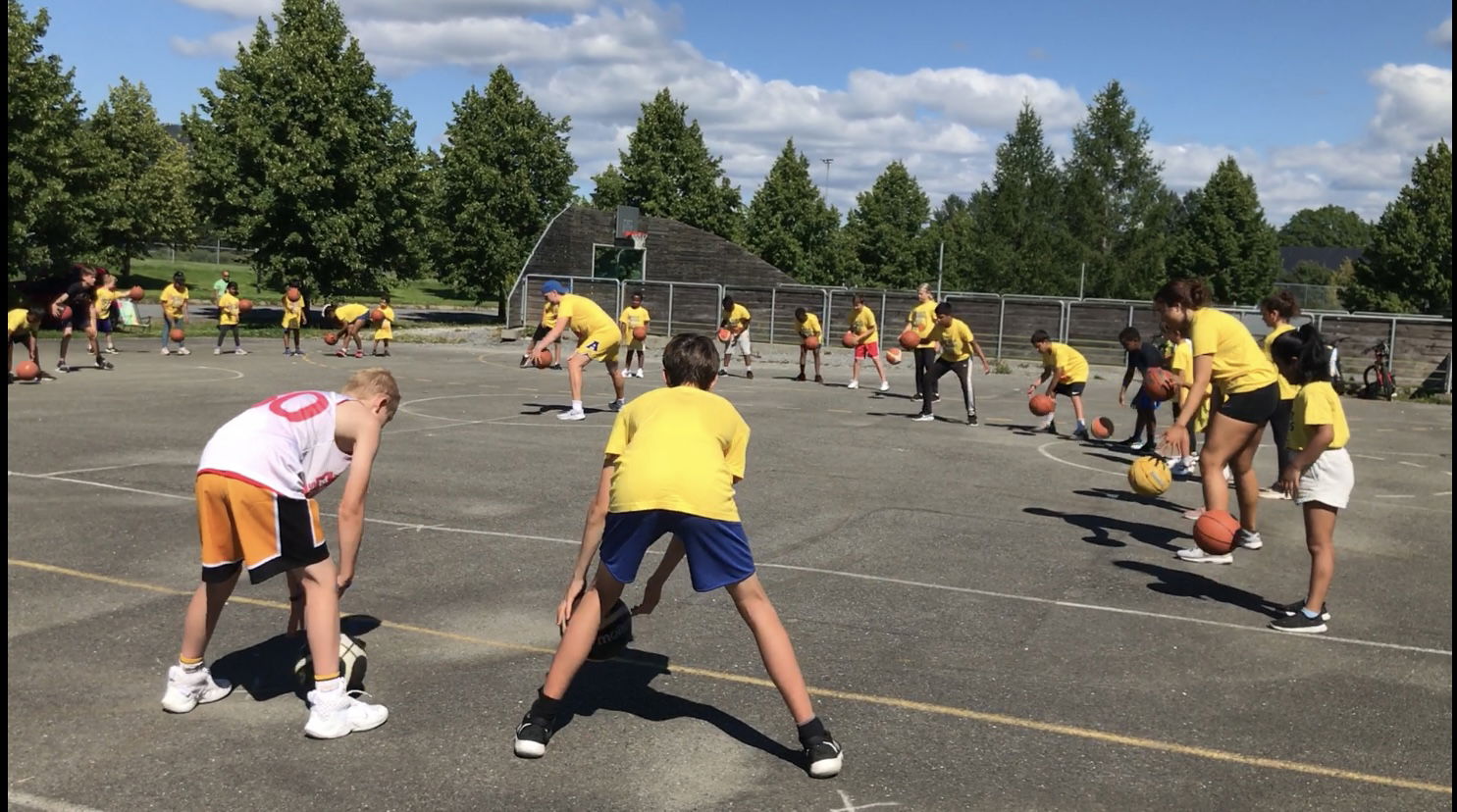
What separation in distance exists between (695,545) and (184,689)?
8.01 feet

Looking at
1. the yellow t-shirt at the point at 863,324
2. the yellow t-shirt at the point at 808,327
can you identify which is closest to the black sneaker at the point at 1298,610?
the yellow t-shirt at the point at 863,324

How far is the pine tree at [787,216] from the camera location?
2494 inches

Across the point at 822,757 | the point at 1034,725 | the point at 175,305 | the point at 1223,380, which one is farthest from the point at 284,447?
the point at 175,305

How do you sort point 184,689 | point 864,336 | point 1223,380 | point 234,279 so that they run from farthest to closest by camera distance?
point 234,279, point 864,336, point 1223,380, point 184,689

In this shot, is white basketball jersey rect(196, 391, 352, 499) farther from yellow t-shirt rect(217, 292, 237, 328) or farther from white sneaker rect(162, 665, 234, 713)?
yellow t-shirt rect(217, 292, 237, 328)

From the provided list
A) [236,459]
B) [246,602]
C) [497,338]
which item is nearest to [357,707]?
[236,459]

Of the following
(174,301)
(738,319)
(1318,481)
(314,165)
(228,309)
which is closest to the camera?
(1318,481)

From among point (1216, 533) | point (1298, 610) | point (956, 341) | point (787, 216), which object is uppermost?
point (787, 216)

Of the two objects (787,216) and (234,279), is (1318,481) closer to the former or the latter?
(787,216)

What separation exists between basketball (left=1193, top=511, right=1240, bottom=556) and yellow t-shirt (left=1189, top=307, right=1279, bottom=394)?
1.28 meters

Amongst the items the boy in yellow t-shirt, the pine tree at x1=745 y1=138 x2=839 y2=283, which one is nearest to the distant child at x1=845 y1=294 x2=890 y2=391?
the boy in yellow t-shirt

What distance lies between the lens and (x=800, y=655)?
6.66 meters

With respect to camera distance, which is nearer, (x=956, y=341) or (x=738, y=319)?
(x=956, y=341)

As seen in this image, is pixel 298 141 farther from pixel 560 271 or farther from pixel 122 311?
pixel 122 311
